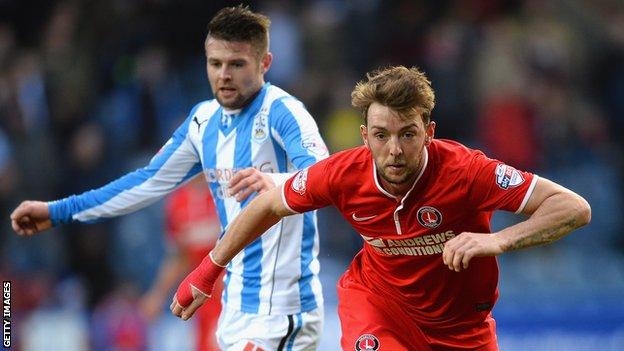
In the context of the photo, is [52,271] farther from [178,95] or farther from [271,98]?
[271,98]

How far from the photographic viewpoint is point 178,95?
1193 cm

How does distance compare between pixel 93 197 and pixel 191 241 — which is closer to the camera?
pixel 93 197

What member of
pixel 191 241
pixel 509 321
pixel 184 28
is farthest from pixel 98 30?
pixel 509 321

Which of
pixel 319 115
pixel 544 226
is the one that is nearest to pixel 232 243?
pixel 544 226

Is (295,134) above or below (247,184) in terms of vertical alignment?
above

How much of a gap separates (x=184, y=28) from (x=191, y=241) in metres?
3.74

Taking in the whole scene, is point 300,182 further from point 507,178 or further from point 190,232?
point 190,232

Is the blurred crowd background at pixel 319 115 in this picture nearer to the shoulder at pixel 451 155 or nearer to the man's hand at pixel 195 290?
the man's hand at pixel 195 290

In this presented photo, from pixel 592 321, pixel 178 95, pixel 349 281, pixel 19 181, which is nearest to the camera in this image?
pixel 349 281

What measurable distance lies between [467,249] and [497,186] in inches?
17.1

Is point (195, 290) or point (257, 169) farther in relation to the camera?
point (257, 169)

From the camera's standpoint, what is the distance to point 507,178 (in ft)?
16.2

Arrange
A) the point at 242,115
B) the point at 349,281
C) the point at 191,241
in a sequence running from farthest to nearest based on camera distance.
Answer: the point at 191,241
the point at 242,115
the point at 349,281

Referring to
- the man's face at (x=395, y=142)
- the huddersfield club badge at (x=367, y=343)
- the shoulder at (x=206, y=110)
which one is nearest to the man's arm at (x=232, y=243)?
the man's face at (x=395, y=142)
